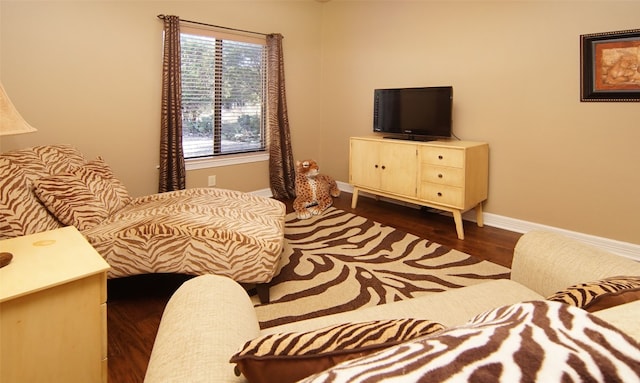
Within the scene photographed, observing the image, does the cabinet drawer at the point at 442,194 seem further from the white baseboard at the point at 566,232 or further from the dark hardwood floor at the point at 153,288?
the white baseboard at the point at 566,232

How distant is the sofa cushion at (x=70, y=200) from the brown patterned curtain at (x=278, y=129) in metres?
2.47

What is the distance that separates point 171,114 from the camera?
3.71 metres

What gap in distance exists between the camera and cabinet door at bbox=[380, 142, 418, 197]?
3.77 metres

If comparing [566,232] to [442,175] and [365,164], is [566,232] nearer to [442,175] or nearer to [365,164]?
[442,175]

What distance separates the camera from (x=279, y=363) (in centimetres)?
68

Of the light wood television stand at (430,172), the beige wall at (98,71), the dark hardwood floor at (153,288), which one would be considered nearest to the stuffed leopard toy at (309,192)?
the dark hardwood floor at (153,288)

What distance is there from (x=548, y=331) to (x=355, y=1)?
16.1ft

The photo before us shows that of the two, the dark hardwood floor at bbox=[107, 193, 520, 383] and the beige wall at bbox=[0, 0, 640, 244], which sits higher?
the beige wall at bbox=[0, 0, 640, 244]

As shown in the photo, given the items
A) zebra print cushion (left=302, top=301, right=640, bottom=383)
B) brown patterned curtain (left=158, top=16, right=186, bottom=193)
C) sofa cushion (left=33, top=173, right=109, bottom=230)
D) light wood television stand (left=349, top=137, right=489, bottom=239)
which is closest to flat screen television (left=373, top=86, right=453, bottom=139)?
light wood television stand (left=349, top=137, right=489, bottom=239)

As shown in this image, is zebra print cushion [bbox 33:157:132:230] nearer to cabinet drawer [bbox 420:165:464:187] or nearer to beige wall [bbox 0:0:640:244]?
beige wall [bbox 0:0:640:244]

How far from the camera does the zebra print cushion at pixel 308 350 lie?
67 centimetres

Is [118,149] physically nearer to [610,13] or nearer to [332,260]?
[332,260]

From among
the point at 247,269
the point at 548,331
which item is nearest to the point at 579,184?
the point at 247,269

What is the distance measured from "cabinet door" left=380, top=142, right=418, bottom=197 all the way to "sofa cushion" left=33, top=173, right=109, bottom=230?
261 centimetres
